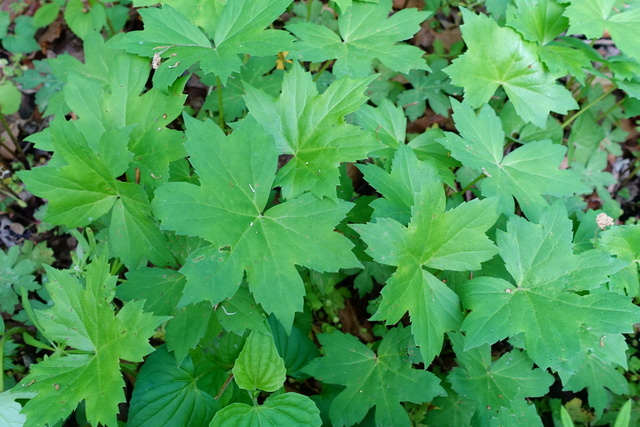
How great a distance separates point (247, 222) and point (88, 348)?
0.77 metres

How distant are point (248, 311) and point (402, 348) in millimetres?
732

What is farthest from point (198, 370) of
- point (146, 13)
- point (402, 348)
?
point (146, 13)

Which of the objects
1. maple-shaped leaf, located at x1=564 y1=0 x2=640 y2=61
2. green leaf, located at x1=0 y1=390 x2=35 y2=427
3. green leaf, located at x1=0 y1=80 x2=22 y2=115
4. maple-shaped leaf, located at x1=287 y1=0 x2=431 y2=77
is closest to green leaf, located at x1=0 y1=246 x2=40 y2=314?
green leaf, located at x1=0 y1=390 x2=35 y2=427

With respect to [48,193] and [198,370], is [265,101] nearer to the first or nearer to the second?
[48,193]

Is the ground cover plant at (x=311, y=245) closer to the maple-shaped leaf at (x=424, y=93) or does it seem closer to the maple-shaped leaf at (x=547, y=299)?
the maple-shaped leaf at (x=547, y=299)

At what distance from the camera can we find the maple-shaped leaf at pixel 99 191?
1740mm

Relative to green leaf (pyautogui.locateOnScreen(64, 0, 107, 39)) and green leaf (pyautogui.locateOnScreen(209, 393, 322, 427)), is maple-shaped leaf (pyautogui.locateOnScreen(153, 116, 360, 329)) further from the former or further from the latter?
green leaf (pyautogui.locateOnScreen(64, 0, 107, 39))

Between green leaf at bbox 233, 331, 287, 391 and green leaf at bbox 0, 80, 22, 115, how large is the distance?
7.60 ft

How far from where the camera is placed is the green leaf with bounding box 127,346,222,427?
181 centimetres

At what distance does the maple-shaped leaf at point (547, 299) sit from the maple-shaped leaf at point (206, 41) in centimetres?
129

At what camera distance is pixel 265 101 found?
1.89 metres

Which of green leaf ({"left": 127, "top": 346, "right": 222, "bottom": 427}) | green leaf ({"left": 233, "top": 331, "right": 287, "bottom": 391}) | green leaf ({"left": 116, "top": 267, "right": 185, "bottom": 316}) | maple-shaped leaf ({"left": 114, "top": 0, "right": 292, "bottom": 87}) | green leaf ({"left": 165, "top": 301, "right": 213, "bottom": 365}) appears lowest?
green leaf ({"left": 127, "top": 346, "right": 222, "bottom": 427})

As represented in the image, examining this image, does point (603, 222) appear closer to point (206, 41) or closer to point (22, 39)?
point (206, 41)

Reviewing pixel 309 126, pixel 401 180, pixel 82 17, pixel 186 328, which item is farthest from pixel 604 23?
pixel 82 17
